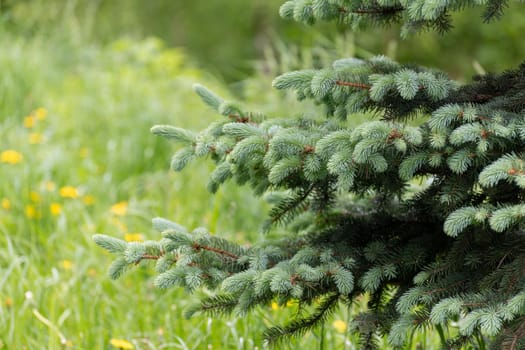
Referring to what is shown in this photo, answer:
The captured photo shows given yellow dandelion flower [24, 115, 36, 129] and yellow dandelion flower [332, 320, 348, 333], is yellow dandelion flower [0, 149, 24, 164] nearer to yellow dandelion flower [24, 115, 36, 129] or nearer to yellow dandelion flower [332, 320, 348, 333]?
yellow dandelion flower [24, 115, 36, 129]

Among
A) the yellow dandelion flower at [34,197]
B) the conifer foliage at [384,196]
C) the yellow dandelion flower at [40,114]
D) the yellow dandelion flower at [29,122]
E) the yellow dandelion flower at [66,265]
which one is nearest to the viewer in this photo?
the conifer foliage at [384,196]

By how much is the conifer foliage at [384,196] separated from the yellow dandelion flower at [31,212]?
1773 mm

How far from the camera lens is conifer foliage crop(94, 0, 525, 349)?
1.80m

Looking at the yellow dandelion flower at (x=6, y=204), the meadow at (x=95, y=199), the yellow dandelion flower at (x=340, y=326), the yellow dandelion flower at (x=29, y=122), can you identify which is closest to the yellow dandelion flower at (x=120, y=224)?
the meadow at (x=95, y=199)

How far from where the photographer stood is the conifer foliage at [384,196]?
180cm

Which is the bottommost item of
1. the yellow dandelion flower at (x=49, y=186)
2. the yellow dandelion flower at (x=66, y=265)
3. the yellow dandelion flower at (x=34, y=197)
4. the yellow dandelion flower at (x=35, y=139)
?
the yellow dandelion flower at (x=66, y=265)

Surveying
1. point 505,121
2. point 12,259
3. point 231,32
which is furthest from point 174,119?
point 231,32

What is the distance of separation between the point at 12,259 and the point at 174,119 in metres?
2.37

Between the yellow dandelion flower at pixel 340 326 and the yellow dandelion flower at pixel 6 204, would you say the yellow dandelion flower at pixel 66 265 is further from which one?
the yellow dandelion flower at pixel 340 326

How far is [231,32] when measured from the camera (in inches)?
518

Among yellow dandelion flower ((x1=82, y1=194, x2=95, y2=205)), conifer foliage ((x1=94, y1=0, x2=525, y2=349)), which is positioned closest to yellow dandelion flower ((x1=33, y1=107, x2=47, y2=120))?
yellow dandelion flower ((x1=82, y1=194, x2=95, y2=205))

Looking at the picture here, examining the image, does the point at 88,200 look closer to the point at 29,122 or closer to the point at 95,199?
the point at 95,199

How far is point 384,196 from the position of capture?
92.6 inches

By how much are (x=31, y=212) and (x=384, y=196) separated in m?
2.23
